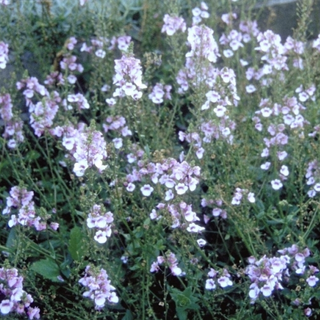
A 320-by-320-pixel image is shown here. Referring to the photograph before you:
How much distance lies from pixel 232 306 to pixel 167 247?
1.32ft

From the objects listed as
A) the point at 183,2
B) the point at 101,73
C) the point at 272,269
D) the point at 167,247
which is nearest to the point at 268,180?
the point at 167,247

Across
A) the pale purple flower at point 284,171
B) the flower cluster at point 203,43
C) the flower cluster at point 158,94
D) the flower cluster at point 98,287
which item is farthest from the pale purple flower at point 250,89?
the flower cluster at point 98,287

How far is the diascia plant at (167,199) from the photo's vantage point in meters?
2.58

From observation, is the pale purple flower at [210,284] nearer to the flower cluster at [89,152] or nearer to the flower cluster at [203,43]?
the flower cluster at [89,152]

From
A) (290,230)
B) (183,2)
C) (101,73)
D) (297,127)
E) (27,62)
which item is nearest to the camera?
(290,230)

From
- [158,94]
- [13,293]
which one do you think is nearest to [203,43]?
[158,94]

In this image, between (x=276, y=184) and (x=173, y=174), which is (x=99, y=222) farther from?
(x=276, y=184)

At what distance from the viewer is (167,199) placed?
256 cm

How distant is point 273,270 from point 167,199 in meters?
0.49

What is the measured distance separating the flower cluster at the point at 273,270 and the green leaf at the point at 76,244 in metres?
0.70

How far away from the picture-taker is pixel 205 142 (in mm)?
2992

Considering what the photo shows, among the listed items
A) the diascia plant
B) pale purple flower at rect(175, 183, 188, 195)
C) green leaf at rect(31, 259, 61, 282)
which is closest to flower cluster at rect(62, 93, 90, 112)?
the diascia plant

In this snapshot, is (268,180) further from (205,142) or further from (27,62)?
(27,62)

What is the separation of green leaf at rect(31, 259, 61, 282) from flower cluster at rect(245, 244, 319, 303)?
818 mm
